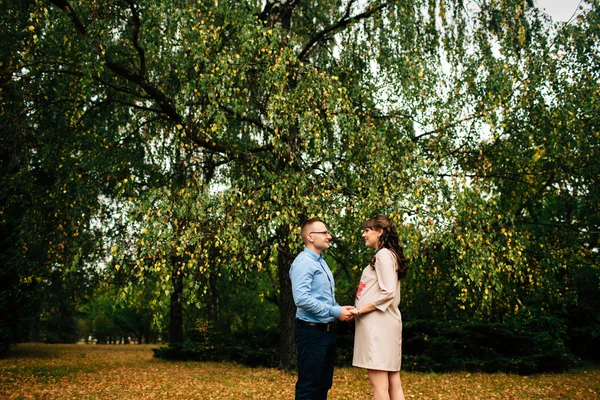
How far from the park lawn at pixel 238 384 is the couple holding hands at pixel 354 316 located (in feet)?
12.7

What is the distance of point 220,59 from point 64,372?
24.8ft

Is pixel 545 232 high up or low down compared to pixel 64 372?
up

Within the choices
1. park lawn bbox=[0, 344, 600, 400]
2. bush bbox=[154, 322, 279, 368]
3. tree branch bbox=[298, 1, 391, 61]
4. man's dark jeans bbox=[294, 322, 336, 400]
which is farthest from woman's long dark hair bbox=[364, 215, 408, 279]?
bush bbox=[154, 322, 279, 368]

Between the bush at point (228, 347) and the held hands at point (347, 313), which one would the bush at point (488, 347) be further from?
the held hands at point (347, 313)

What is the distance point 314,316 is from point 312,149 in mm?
3998

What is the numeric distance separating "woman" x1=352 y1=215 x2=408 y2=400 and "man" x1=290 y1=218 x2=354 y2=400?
6.6 inches

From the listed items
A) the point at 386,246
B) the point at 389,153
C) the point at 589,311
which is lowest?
the point at 589,311

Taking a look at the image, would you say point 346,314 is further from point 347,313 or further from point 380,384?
point 380,384

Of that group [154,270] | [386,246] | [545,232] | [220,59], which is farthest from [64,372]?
[545,232]

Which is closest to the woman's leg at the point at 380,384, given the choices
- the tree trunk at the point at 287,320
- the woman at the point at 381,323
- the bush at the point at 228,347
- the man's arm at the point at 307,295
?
the woman at the point at 381,323

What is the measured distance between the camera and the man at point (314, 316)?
3539mm

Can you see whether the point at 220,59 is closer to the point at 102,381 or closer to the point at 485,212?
the point at 485,212

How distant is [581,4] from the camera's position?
927cm

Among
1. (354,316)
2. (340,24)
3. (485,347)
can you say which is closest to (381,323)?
(354,316)
